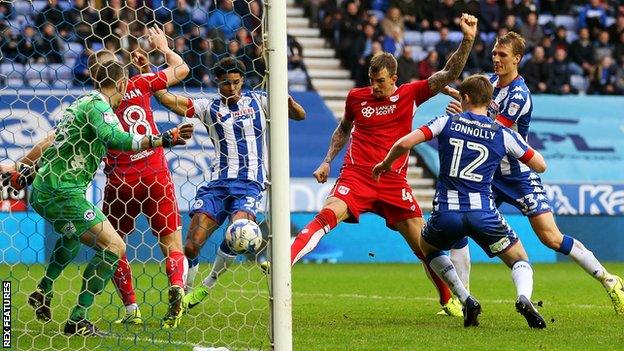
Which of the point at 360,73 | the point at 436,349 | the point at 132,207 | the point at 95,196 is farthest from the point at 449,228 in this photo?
the point at 360,73

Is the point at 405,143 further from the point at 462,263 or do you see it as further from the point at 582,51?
the point at 582,51

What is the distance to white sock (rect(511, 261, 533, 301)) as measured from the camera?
8.02m

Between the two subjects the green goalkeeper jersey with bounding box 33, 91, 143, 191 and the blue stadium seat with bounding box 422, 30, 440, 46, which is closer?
the green goalkeeper jersey with bounding box 33, 91, 143, 191

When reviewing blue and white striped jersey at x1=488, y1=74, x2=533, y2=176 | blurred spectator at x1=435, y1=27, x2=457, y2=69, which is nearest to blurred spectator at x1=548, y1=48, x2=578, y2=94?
blurred spectator at x1=435, y1=27, x2=457, y2=69

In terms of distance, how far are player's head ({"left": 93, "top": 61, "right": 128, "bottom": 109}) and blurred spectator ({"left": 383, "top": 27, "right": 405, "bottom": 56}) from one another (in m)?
15.5

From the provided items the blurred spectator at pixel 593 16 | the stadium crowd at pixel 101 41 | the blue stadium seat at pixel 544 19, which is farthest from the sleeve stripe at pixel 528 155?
the blurred spectator at pixel 593 16

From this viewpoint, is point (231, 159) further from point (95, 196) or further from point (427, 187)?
point (427, 187)

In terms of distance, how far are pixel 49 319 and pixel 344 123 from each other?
281cm

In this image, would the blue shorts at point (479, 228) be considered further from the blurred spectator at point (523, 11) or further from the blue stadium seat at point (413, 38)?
the blurred spectator at point (523, 11)

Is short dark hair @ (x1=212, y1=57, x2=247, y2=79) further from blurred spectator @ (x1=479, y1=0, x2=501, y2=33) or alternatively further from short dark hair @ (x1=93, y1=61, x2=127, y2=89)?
blurred spectator @ (x1=479, y1=0, x2=501, y2=33)

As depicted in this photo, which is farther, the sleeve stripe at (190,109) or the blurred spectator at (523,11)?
the blurred spectator at (523,11)

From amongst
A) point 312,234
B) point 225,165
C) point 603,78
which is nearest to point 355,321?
point 312,234

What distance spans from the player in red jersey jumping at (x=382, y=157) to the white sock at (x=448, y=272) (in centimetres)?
65

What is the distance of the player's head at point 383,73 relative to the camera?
898 cm
